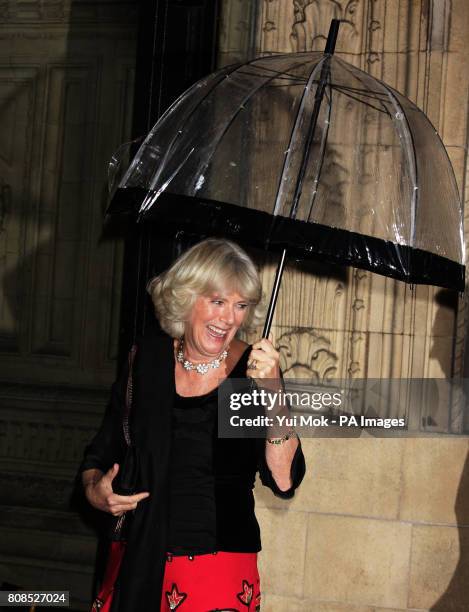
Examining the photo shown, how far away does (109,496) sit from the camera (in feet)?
9.54

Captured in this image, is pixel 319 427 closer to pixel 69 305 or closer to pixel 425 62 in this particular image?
pixel 69 305

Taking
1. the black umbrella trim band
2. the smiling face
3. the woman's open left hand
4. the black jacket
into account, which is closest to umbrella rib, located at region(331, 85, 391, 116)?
the black umbrella trim band

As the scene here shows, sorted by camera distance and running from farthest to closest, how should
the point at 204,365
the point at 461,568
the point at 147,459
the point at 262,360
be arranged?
1. the point at 461,568
2. the point at 204,365
3. the point at 147,459
4. the point at 262,360

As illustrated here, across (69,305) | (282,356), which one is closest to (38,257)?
(69,305)

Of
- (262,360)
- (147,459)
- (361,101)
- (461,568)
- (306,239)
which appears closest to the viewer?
(262,360)

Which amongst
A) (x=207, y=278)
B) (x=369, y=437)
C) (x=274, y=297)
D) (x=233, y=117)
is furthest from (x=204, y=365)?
(x=369, y=437)

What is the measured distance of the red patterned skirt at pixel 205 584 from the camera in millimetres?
2889

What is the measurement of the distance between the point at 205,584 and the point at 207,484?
12.2 inches

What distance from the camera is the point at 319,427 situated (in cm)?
441

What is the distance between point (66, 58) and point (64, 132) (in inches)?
15.3

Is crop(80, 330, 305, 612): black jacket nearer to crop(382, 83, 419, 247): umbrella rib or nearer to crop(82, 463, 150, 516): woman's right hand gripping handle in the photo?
crop(82, 463, 150, 516): woman's right hand gripping handle

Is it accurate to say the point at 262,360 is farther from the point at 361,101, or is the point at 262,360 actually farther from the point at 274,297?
the point at 361,101

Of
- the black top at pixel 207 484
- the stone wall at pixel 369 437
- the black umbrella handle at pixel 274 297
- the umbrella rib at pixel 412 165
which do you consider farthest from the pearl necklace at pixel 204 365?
the stone wall at pixel 369 437

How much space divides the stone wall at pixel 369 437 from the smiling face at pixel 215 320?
1420mm
